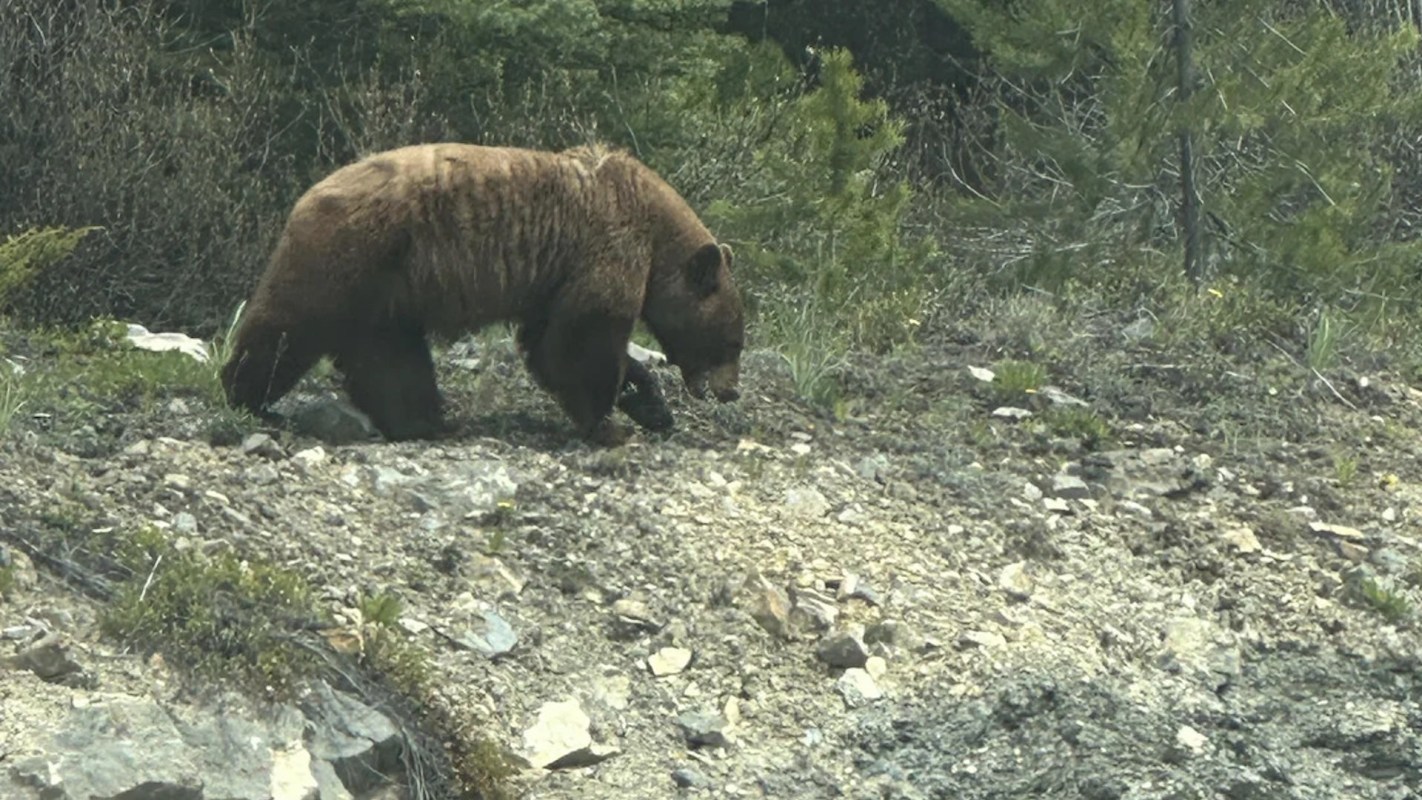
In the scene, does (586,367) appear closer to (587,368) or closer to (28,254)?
(587,368)

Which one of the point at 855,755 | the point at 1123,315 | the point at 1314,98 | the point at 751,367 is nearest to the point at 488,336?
the point at 751,367

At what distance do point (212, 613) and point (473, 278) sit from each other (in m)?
2.70

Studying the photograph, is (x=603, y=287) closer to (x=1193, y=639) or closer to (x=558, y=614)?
(x=558, y=614)

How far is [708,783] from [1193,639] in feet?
6.91

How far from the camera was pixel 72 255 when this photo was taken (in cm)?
1109

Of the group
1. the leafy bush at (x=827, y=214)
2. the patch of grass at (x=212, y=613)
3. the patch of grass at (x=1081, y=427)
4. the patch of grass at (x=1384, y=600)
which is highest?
the patch of grass at (x=212, y=613)

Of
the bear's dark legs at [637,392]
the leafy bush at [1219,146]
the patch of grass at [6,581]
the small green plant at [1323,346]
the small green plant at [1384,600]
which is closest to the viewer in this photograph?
the patch of grass at [6,581]

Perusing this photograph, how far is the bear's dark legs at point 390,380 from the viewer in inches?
338

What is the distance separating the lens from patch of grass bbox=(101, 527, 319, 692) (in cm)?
608

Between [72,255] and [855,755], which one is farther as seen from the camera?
[72,255]

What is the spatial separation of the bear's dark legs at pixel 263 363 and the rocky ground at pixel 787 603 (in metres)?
0.22

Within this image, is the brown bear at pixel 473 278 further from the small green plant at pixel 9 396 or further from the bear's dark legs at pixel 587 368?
the small green plant at pixel 9 396

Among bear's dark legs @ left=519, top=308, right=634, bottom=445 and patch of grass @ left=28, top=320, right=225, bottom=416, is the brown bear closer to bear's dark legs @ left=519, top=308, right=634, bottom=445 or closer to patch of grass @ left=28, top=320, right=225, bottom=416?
bear's dark legs @ left=519, top=308, right=634, bottom=445

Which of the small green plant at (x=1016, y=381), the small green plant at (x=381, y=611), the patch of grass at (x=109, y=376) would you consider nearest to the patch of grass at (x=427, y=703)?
the small green plant at (x=381, y=611)
